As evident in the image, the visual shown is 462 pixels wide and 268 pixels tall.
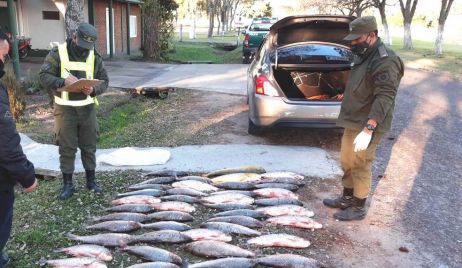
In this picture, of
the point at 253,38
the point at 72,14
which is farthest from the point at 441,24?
the point at 72,14

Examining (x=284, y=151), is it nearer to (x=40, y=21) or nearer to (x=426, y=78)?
(x=426, y=78)

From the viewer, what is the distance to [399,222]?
15.1 ft

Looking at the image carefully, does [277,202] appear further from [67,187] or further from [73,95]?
[73,95]

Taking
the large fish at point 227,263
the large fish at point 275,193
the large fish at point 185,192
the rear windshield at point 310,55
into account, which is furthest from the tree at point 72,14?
the large fish at point 227,263

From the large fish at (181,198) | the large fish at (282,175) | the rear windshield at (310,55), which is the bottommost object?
the large fish at (181,198)

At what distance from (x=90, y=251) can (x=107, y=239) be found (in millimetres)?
224

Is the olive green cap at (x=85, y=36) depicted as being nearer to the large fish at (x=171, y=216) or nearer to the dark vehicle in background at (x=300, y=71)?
the large fish at (x=171, y=216)

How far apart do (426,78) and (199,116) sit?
10.2 m

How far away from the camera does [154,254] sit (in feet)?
12.1

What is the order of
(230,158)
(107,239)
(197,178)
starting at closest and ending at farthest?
1. (107,239)
2. (197,178)
3. (230,158)

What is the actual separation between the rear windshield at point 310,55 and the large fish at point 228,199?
2.71 metres

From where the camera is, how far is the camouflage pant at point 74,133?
4844 millimetres

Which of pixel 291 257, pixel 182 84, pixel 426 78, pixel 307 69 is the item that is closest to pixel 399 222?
pixel 291 257

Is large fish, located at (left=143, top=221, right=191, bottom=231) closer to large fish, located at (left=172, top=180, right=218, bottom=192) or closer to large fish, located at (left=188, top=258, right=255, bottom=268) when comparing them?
large fish, located at (left=188, top=258, right=255, bottom=268)
